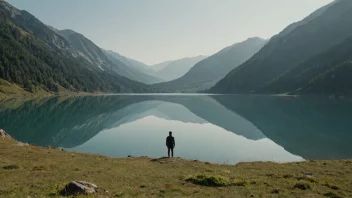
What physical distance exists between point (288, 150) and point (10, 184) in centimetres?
5408

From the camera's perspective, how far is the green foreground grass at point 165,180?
20.6 meters

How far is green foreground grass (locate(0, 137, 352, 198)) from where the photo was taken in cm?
2059

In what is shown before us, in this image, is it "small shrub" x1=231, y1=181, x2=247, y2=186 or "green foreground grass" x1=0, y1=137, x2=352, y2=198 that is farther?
"small shrub" x1=231, y1=181, x2=247, y2=186

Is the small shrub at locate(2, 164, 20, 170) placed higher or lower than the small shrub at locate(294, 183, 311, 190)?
higher

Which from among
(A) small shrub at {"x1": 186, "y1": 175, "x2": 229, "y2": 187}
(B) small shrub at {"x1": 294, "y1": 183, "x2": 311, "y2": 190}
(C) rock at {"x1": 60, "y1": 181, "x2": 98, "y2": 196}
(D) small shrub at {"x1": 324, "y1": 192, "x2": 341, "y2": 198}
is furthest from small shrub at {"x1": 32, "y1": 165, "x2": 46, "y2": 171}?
(D) small shrub at {"x1": 324, "y1": 192, "x2": 341, "y2": 198}

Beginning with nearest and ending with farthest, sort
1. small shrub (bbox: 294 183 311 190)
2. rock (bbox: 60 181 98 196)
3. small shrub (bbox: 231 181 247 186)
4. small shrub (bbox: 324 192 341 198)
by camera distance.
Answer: rock (bbox: 60 181 98 196)
small shrub (bbox: 324 192 341 198)
small shrub (bbox: 294 183 311 190)
small shrub (bbox: 231 181 247 186)

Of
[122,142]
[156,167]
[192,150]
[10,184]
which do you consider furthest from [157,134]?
[10,184]

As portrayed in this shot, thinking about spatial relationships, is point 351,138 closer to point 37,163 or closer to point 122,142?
point 122,142

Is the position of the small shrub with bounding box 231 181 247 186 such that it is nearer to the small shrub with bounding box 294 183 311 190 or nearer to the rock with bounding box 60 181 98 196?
the small shrub with bounding box 294 183 311 190

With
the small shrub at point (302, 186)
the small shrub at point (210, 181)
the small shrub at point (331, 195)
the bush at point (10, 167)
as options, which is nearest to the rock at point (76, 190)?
the small shrub at point (210, 181)

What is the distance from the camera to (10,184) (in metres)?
21.5

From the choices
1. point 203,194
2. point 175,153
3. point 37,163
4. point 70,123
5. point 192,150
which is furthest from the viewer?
point 70,123

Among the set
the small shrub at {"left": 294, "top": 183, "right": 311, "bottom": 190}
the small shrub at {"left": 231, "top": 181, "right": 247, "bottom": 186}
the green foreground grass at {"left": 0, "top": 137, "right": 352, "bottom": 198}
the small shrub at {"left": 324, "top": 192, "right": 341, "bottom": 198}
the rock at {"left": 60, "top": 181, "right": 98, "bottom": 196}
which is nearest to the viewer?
the rock at {"left": 60, "top": 181, "right": 98, "bottom": 196}

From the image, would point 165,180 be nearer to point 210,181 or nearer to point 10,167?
point 210,181
